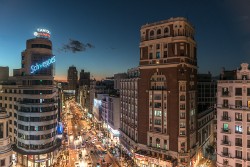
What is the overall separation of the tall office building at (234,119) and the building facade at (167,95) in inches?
534

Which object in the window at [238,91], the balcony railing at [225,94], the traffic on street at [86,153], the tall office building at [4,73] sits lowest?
the traffic on street at [86,153]

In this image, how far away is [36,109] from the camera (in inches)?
3199

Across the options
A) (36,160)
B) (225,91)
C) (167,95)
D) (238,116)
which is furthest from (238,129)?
(36,160)

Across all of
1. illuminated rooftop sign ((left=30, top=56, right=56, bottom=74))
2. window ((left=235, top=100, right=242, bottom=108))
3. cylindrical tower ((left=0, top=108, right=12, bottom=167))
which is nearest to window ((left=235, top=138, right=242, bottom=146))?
window ((left=235, top=100, right=242, bottom=108))

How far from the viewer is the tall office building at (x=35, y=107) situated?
8006 cm

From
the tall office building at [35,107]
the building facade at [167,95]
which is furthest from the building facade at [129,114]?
the tall office building at [35,107]

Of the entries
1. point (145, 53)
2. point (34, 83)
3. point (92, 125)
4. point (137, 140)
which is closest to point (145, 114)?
point (137, 140)

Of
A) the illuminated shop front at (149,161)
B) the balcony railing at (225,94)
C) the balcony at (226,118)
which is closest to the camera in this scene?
the balcony at (226,118)

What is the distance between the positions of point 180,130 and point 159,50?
2965 centimetres

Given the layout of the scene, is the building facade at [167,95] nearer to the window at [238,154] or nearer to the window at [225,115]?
the window at [225,115]

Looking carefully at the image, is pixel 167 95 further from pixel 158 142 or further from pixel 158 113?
pixel 158 142

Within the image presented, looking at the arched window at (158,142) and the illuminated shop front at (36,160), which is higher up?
the arched window at (158,142)

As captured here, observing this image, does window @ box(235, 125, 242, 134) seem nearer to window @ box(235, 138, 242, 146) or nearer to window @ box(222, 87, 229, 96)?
window @ box(235, 138, 242, 146)

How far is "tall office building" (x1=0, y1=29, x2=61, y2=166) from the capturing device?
8006 cm
